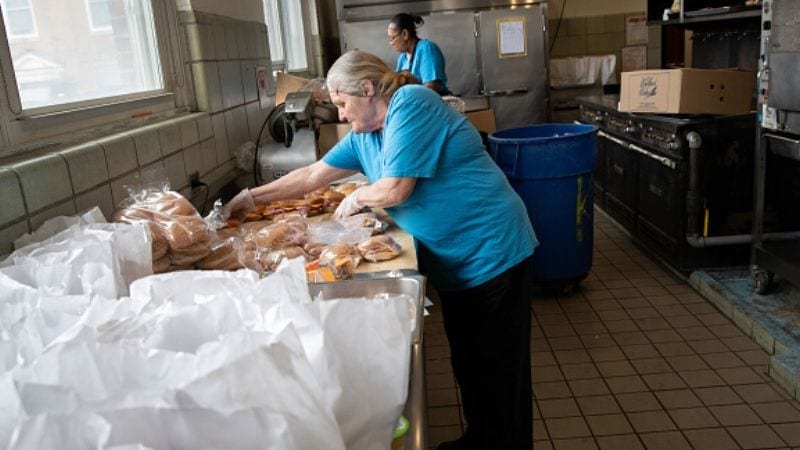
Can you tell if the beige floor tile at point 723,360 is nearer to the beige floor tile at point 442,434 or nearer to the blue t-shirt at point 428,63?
the beige floor tile at point 442,434

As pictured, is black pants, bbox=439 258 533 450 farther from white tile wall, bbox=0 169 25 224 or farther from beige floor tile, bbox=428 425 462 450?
white tile wall, bbox=0 169 25 224

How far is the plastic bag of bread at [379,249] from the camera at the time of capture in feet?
6.68

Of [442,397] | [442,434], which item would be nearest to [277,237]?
[442,434]

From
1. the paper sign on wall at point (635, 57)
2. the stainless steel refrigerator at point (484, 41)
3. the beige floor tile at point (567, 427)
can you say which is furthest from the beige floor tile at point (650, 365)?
the paper sign on wall at point (635, 57)

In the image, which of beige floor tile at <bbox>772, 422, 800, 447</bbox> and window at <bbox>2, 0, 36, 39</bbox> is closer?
window at <bbox>2, 0, 36, 39</bbox>

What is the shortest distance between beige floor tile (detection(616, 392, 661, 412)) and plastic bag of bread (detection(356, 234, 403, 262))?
129 cm

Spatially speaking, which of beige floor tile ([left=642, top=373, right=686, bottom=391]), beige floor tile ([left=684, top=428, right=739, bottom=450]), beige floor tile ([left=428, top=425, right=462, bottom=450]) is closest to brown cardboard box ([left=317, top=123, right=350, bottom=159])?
beige floor tile ([left=428, top=425, right=462, bottom=450])

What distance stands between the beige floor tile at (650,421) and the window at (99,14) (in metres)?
2.43

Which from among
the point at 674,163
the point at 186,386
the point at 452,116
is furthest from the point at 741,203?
the point at 186,386

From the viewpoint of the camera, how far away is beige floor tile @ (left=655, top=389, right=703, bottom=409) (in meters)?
2.71

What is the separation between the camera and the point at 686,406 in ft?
8.84

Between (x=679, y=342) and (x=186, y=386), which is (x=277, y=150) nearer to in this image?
(x=679, y=342)

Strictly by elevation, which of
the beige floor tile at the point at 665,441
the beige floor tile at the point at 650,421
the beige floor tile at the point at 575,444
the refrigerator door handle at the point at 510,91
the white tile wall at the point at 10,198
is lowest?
the beige floor tile at the point at 665,441

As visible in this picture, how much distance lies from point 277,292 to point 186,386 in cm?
36
